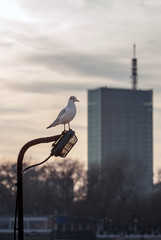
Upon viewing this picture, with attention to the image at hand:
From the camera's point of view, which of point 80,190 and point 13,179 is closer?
point 13,179

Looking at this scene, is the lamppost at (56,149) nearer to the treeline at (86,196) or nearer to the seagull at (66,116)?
the seagull at (66,116)

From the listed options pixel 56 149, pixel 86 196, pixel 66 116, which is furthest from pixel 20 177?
pixel 86 196

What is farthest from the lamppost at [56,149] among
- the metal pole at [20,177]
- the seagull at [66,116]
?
the seagull at [66,116]

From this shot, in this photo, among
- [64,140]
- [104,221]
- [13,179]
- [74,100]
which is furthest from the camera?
[104,221]

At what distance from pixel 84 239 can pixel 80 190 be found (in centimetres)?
3816

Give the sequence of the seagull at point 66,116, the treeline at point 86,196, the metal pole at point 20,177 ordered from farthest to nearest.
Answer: the treeline at point 86,196 → the seagull at point 66,116 → the metal pole at point 20,177

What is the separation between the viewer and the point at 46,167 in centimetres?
19888

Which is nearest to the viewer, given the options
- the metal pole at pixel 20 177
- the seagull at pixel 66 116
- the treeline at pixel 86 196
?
the metal pole at pixel 20 177

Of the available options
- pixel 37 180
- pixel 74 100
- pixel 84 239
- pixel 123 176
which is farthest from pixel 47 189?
pixel 74 100

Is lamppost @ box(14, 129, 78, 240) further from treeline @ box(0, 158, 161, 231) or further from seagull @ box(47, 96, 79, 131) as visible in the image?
treeline @ box(0, 158, 161, 231)

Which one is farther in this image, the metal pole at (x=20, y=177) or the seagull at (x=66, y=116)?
the seagull at (x=66, y=116)

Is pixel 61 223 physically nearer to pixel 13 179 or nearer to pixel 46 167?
pixel 13 179

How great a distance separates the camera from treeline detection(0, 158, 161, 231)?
179 m

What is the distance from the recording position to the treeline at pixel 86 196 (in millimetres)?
179250
